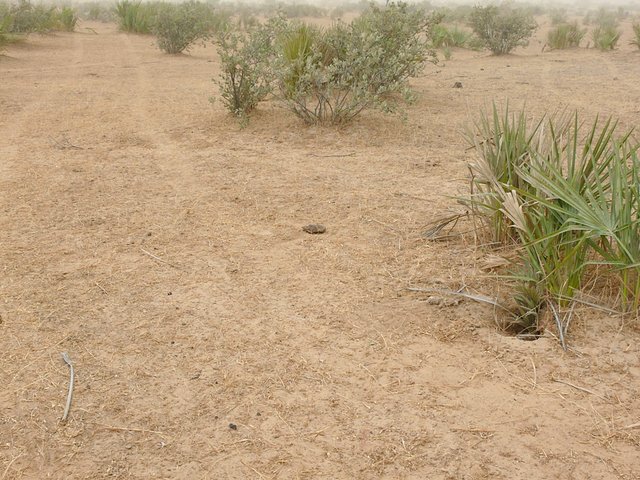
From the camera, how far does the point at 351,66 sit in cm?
700

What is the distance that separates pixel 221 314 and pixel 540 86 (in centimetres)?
757

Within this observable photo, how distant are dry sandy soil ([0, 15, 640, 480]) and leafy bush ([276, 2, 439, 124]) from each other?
0.73 meters

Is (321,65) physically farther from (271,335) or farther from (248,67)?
(271,335)

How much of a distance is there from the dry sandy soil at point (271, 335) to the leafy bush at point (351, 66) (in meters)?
0.73

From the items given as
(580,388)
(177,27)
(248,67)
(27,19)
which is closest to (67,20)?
(27,19)

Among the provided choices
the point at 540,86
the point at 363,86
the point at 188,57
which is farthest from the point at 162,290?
the point at 188,57

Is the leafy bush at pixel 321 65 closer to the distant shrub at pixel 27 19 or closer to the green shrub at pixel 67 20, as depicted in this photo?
the distant shrub at pixel 27 19

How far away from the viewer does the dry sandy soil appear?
2535 mm

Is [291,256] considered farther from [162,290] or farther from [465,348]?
[465,348]

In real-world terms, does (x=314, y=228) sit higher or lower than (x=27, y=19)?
lower

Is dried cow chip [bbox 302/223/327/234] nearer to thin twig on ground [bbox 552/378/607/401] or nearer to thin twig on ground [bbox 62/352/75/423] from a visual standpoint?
thin twig on ground [bbox 62/352/75/423]

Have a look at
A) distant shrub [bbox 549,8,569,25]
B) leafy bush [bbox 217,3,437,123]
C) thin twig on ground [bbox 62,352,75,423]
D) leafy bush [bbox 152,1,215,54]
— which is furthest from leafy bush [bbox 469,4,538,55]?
thin twig on ground [bbox 62,352,75,423]

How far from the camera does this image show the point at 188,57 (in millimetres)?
13336

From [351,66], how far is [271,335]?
435 centimetres
